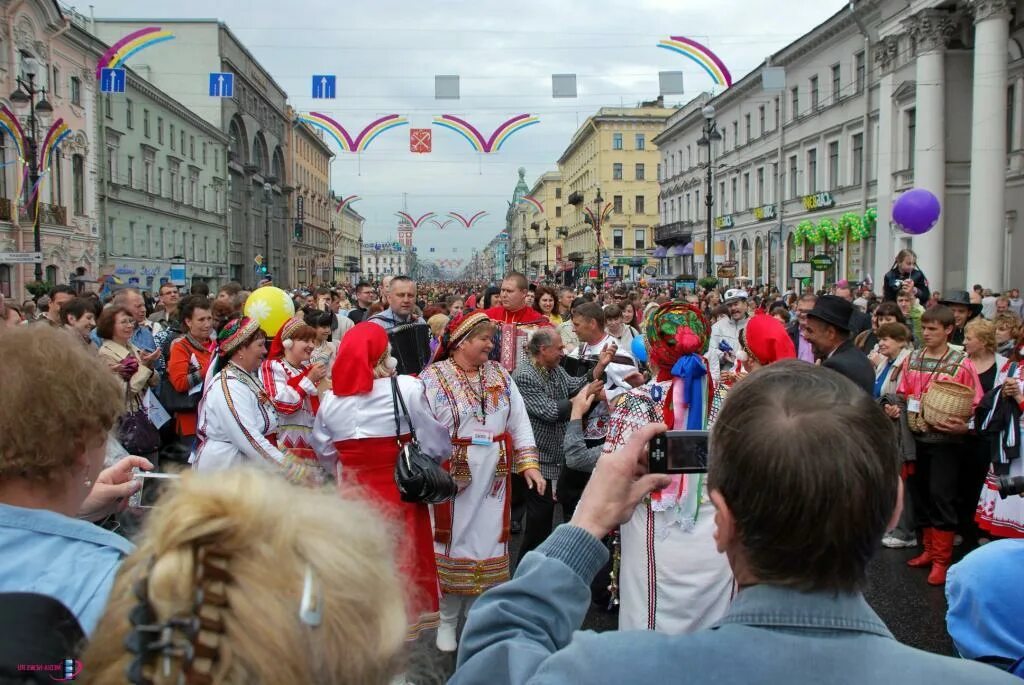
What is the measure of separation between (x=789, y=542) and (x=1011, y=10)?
29.3 metres

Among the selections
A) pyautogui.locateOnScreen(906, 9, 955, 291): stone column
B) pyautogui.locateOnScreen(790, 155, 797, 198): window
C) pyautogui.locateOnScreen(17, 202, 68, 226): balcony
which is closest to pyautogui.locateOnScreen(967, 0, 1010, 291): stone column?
pyautogui.locateOnScreen(906, 9, 955, 291): stone column

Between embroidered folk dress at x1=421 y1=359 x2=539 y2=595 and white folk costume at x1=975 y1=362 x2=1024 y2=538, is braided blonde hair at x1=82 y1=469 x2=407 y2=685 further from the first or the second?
white folk costume at x1=975 y1=362 x2=1024 y2=538

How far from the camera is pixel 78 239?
36219mm

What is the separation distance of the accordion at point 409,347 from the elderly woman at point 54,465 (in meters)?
5.62

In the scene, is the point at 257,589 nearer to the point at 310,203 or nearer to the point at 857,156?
the point at 857,156

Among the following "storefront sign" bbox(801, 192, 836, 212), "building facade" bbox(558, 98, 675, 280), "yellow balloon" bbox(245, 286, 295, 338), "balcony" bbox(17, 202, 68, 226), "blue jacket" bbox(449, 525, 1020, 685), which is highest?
"building facade" bbox(558, 98, 675, 280)

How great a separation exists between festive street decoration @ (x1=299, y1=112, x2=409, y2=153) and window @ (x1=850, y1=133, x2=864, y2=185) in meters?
20.2

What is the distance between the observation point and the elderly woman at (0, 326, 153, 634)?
5.05 feet

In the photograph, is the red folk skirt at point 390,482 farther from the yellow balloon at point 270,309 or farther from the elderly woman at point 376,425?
the yellow balloon at point 270,309

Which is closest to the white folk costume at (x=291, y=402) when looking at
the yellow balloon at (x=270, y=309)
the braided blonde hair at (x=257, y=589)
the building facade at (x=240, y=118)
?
the yellow balloon at (x=270, y=309)

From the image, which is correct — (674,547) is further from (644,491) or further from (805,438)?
(805,438)

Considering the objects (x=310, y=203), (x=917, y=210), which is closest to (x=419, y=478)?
(x=917, y=210)

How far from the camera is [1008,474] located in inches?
241

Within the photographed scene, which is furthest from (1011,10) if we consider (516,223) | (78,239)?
(516,223)
